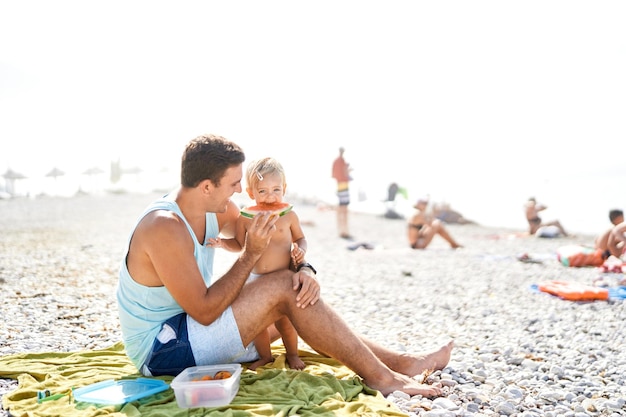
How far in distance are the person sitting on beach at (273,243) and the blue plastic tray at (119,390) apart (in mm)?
738

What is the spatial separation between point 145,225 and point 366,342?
5.61 ft

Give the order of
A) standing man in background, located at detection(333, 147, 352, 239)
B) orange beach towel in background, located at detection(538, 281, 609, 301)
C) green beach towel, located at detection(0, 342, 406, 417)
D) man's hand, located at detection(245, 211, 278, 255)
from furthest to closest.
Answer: standing man in background, located at detection(333, 147, 352, 239)
orange beach towel in background, located at detection(538, 281, 609, 301)
man's hand, located at detection(245, 211, 278, 255)
green beach towel, located at detection(0, 342, 406, 417)

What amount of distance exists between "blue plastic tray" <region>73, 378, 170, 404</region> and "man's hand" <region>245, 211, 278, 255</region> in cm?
97

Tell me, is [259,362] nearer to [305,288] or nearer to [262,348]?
[262,348]

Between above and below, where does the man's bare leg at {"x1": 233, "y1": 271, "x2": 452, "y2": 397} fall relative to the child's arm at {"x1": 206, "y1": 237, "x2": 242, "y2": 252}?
below

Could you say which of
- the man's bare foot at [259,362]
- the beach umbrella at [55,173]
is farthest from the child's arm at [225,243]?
the beach umbrella at [55,173]

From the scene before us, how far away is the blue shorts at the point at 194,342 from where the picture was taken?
10.8 feet

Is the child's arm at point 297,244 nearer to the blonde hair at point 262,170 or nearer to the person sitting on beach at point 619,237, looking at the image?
the blonde hair at point 262,170

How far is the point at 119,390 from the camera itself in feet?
10.6

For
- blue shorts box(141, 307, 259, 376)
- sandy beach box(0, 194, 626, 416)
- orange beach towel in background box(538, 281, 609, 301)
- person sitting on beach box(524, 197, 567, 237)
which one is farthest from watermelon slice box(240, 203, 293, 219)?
person sitting on beach box(524, 197, 567, 237)

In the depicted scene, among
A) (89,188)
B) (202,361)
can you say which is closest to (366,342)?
(202,361)

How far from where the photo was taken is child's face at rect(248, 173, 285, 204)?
380 centimetres

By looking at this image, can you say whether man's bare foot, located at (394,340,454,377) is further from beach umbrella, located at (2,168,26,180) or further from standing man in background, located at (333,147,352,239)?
beach umbrella, located at (2,168,26,180)

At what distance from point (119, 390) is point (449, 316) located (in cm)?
382
